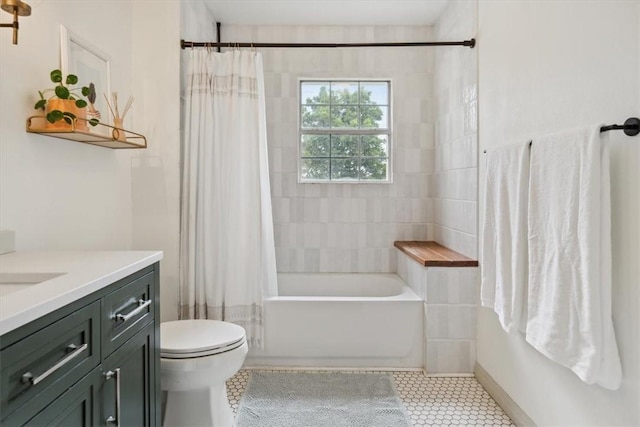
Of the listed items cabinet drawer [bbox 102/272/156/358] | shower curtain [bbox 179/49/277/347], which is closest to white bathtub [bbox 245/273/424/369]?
shower curtain [bbox 179/49/277/347]

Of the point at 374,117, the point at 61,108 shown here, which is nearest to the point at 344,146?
the point at 374,117

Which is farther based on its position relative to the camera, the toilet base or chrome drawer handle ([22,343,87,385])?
the toilet base

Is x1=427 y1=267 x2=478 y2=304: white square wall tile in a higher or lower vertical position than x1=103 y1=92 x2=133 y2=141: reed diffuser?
lower

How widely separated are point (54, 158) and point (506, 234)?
6.69ft

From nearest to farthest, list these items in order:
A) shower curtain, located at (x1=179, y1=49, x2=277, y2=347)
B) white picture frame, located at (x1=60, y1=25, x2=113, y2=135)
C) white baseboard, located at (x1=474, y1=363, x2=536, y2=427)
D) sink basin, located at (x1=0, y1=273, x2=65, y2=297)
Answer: sink basin, located at (x1=0, y1=273, x2=65, y2=297)
white picture frame, located at (x1=60, y1=25, x2=113, y2=135)
white baseboard, located at (x1=474, y1=363, x2=536, y2=427)
shower curtain, located at (x1=179, y1=49, x2=277, y2=347)

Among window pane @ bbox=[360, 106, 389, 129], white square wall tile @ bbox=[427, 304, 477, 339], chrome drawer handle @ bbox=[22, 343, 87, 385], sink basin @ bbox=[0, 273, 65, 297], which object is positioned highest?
window pane @ bbox=[360, 106, 389, 129]

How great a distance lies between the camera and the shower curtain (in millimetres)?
2424

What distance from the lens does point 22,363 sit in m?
0.79

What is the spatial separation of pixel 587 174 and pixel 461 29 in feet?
5.99

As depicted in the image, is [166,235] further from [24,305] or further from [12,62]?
[24,305]

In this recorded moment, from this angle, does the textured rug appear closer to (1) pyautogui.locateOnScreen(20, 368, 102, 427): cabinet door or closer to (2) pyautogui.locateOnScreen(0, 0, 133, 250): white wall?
(1) pyautogui.locateOnScreen(20, 368, 102, 427): cabinet door

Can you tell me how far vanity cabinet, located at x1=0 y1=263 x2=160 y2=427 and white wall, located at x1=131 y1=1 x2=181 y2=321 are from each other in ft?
3.40

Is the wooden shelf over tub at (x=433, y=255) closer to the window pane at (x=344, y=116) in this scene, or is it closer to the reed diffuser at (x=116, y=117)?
the window pane at (x=344, y=116)

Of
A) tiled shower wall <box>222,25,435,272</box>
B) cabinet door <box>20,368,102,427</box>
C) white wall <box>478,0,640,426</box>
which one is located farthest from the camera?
tiled shower wall <box>222,25,435,272</box>
